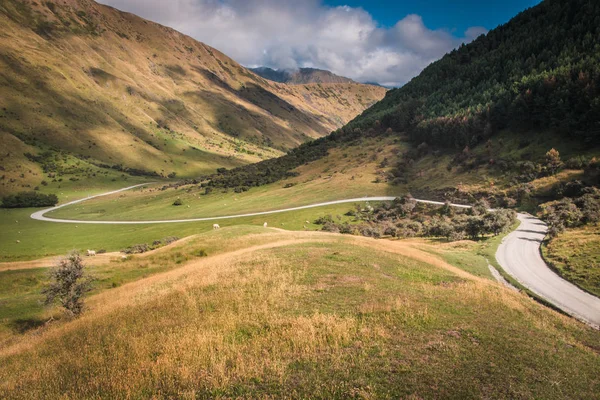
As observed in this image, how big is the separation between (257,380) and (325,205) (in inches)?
3547

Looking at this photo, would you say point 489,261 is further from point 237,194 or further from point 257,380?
point 237,194

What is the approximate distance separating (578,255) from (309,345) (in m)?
46.2

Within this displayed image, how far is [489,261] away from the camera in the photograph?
44.2 meters

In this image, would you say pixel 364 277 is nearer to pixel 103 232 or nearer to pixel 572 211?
pixel 572 211

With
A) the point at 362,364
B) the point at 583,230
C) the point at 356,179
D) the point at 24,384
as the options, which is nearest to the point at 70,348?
the point at 24,384

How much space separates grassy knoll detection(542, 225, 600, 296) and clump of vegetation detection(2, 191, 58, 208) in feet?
592

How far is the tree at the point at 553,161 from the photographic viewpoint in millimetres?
80250

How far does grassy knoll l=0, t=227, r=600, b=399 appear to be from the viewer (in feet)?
33.2

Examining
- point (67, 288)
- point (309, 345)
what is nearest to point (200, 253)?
point (67, 288)

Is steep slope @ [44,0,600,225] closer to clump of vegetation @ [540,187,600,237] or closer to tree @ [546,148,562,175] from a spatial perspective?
tree @ [546,148,562,175]

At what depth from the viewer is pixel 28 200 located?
137250 mm

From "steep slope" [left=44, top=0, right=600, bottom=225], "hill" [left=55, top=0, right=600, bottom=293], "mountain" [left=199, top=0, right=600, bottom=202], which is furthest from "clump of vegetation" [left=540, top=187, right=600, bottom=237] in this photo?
"mountain" [left=199, top=0, right=600, bottom=202]

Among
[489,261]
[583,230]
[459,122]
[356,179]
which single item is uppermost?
[459,122]

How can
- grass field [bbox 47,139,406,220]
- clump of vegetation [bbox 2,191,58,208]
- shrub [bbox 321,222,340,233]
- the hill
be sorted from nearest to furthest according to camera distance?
the hill
shrub [bbox 321,222,340,233]
grass field [bbox 47,139,406,220]
clump of vegetation [bbox 2,191,58,208]
